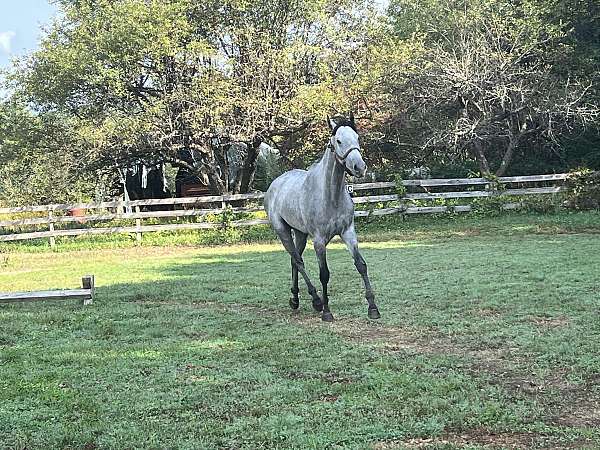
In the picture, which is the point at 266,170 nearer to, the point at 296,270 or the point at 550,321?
the point at 296,270

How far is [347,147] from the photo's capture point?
6.44 meters

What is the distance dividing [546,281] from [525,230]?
7158mm

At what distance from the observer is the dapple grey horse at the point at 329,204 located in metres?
6.50

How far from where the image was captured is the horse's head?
6266 millimetres

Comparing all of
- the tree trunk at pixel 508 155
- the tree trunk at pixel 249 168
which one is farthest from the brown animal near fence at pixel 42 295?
the tree trunk at pixel 508 155

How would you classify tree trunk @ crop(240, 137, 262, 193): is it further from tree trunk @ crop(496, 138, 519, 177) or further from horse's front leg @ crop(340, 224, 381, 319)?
horse's front leg @ crop(340, 224, 381, 319)

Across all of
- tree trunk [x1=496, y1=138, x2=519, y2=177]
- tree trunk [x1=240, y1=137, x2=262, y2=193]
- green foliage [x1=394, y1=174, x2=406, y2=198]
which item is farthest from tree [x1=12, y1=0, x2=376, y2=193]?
tree trunk [x1=496, y1=138, x2=519, y2=177]

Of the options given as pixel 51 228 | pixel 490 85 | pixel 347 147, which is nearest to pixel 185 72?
pixel 51 228

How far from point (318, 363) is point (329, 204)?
89.7 inches

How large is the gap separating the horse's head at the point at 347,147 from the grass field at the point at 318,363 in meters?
1.55

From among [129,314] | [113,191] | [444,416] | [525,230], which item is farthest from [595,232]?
[113,191]

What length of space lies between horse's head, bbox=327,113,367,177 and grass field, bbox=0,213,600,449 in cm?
155

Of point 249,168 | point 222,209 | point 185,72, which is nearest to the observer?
point 222,209

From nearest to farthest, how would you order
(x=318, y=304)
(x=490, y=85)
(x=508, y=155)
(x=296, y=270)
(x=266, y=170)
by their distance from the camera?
(x=318, y=304)
(x=296, y=270)
(x=490, y=85)
(x=508, y=155)
(x=266, y=170)
